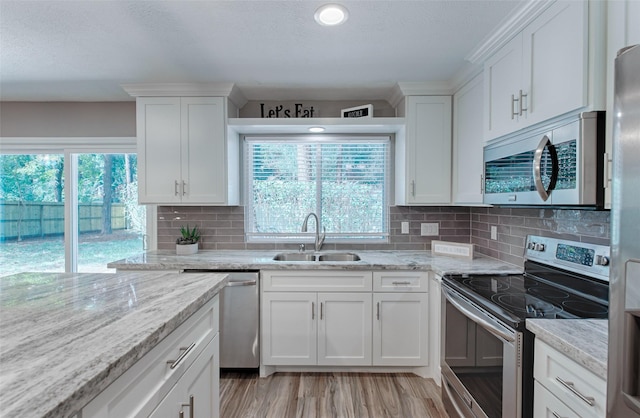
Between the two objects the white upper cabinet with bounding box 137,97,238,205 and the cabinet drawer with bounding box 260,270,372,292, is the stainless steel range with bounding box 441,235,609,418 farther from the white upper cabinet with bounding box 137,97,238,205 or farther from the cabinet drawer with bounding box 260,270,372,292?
the white upper cabinet with bounding box 137,97,238,205

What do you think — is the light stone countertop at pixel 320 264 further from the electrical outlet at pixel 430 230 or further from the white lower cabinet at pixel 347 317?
the electrical outlet at pixel 430 230

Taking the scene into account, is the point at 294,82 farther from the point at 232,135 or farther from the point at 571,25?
the point at 571,25

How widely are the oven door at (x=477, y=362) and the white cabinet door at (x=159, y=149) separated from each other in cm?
231

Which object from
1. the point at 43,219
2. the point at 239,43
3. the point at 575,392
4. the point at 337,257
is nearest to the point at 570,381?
the point at 575,392

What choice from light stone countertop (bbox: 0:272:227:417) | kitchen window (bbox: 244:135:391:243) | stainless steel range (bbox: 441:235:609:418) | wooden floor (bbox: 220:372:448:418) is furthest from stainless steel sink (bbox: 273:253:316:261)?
light stone countertop (bbox: 0:272:227:417)

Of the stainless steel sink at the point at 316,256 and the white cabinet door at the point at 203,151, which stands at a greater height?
the white cabinet door at the point at 203,151

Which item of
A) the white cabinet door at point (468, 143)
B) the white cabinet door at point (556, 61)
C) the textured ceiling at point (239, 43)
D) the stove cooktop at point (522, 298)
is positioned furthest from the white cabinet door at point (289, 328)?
the white cabinet door at point (556, 61)

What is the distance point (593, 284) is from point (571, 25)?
114 centimetres

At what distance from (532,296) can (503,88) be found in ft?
3.79

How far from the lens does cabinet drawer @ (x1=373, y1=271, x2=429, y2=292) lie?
2.40m

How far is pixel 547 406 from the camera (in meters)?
1.12

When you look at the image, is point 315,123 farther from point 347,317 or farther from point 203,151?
point 347,317

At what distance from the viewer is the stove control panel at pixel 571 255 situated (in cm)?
145

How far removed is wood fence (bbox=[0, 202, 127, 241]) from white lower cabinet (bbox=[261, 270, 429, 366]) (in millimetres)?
1935
